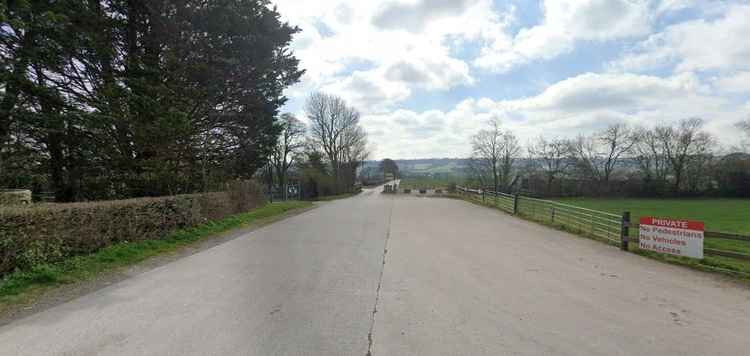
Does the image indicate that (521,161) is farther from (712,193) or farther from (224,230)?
(224,230)

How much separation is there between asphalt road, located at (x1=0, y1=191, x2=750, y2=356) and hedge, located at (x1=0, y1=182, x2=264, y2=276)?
1.72m

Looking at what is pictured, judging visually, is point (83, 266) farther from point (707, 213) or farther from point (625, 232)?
point (707, 213)

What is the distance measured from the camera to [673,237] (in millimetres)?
7457

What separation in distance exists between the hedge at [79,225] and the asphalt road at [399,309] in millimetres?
1719

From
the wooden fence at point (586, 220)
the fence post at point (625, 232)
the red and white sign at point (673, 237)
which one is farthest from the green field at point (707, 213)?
the red and white sign at point (673, 237)

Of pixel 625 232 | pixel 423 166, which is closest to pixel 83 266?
pixel 625 232

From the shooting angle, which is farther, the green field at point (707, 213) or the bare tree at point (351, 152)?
the bare tree at point (351, 152)

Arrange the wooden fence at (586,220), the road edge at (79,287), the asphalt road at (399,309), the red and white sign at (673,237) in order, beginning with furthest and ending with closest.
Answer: the red and white sign at (673,237) → the wooden fence at (586,220) → the road edge at (79,287) → the asphalt road at (399,309)

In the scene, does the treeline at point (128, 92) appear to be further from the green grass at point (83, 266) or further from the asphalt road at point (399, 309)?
the asphalt road at point (399, 309)

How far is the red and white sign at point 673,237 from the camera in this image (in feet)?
23.1

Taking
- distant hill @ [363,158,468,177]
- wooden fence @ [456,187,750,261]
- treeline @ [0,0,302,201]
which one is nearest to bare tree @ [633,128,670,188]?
wooden fence @ [456,187,750,261]

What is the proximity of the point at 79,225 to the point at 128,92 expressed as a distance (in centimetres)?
605

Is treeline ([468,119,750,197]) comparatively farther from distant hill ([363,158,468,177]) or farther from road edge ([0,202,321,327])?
distant hill ([363,158,468,177])

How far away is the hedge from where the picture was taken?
5566 mm
